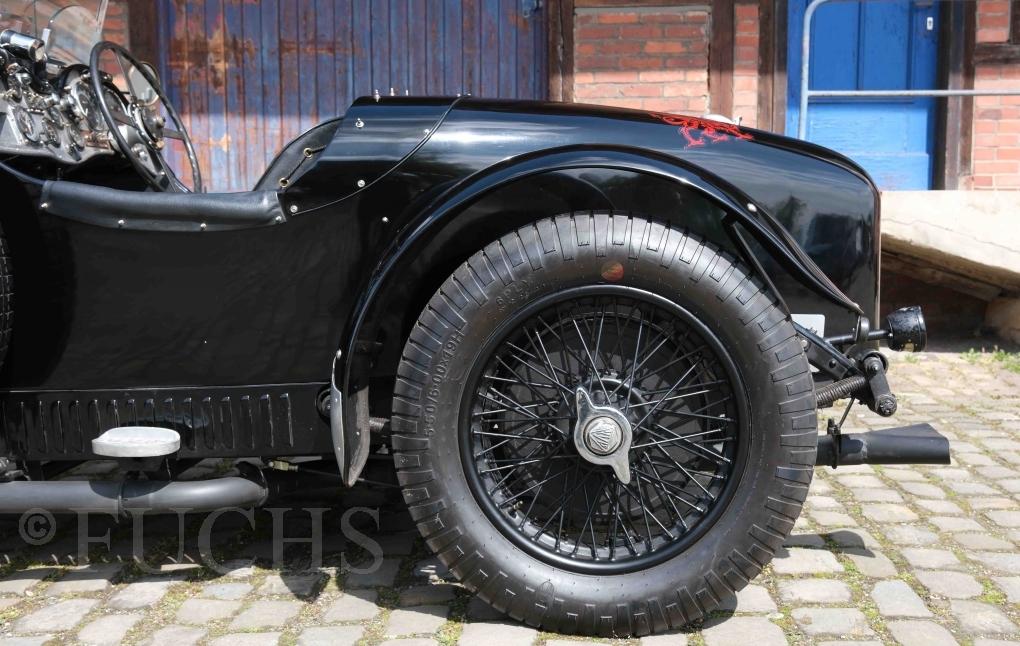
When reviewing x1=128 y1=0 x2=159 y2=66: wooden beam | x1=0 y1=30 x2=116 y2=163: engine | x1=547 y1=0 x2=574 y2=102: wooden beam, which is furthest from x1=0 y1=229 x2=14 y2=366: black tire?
x1=128 y1=0 x2=159 y2=66: wooden beam

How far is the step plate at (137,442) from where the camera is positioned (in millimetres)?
2287

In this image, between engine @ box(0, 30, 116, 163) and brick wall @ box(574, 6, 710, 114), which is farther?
brick wall @ box(574, 6, 710, 114)

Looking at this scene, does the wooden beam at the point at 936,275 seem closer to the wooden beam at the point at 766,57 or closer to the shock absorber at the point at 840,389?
the wooden beam at the point at 766,57

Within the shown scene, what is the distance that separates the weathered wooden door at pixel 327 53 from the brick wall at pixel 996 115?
10.2 ft

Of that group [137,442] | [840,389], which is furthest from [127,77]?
[840,389]

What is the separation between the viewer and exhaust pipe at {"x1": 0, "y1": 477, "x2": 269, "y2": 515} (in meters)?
2.37

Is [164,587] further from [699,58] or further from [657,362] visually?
[699,58]

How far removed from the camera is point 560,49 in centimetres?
664

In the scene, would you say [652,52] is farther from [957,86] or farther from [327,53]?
[327,53]

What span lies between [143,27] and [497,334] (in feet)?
18.7

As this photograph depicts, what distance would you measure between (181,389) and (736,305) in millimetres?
1414

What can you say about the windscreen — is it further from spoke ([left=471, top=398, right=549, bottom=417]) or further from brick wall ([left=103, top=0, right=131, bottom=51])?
brick wall ([left=103, top=0, right=131, bottom=51])

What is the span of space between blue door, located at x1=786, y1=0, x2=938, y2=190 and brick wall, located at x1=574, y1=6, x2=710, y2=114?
733 mm

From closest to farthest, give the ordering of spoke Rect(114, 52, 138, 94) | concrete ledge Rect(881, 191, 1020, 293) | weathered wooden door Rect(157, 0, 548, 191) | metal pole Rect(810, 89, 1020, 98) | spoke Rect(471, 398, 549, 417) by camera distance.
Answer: spoke Rect(471, 398, 549, 417) < spoke Rect(114, 52, 138, 94) < metal pole Rect(810, 89, 1020, 98) < concrete ledge Rect(881, 191, 1020, 293) < weathered wooden door Rect(157, 0, 548, 191)
